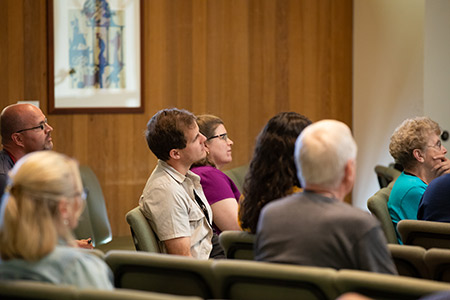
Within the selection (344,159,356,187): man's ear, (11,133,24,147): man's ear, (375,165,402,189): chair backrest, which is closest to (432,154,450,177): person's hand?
(375,165,402,189): chair backrest

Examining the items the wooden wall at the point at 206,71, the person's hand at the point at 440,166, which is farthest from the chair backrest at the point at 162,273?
the wooden wall at the point at 206,71

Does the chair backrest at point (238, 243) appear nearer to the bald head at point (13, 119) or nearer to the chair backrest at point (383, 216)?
the chair backrest at point (383, 216)

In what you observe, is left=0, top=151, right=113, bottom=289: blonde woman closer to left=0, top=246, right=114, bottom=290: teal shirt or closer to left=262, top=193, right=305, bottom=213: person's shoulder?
left=0, top=246, right=114, bottom=290: teal shirt

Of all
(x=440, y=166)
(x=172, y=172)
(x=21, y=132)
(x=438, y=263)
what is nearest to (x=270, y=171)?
(x=438, y=263)

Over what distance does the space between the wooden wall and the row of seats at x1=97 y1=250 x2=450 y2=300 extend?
146 inches

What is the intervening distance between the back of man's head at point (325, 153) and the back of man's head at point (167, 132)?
1346mm

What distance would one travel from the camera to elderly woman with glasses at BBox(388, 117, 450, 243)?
3955 millimetres

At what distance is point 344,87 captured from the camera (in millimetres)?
7254

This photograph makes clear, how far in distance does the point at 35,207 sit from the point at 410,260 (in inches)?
58.1

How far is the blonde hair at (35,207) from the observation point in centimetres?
205

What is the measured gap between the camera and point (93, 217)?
5.40m

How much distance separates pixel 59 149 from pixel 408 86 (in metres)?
3.23

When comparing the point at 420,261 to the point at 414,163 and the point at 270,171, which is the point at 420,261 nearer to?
the point at 270,171

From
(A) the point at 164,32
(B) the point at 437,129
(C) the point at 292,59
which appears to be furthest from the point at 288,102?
(B) the point at 437,129
